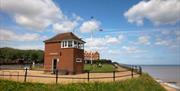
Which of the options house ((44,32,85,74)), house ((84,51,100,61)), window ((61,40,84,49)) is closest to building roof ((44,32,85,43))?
house ((44,32,85,74))

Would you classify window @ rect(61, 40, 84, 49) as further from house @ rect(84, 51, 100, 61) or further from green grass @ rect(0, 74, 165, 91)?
house @ rect(84, 51, 100, 61)

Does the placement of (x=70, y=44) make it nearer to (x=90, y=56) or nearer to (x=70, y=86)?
(x=70, y=86)

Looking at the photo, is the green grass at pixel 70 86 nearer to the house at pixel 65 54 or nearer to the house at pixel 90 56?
the house at pixel 65 54

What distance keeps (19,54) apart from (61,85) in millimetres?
90319

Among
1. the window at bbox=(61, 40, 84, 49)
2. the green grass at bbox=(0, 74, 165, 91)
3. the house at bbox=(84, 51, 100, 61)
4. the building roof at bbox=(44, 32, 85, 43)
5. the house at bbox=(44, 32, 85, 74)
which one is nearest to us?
the green grass at bbox=(0, 74, 165, 91)

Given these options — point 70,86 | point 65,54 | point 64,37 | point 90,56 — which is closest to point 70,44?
point 65,54

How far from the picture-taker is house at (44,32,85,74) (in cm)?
3469

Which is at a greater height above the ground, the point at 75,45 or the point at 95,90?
the point at 75,45

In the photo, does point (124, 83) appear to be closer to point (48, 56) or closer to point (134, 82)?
point (134, 82)

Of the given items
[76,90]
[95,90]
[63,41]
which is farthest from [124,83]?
[63,41]

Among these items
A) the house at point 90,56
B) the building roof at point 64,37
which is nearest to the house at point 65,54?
the building roof at point 64,37

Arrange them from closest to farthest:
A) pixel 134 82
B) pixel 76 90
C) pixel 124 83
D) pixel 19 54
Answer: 1. pixel 76 90
2. pixel 124 83
3. pixel 134 82
4. pixel 19 54

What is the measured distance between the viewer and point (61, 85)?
18234 mm

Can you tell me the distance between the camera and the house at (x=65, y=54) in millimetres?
34688
